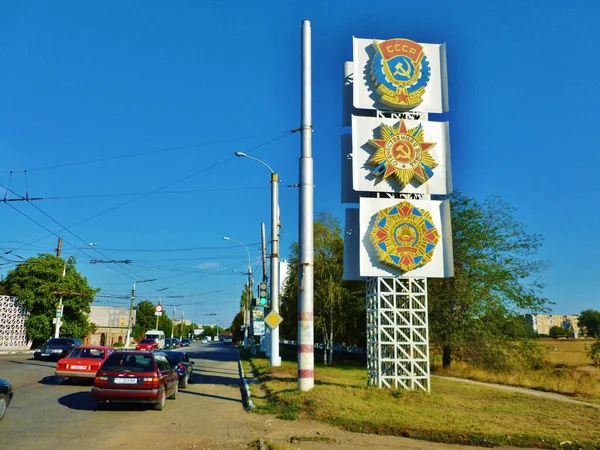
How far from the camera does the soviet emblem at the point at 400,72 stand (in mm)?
17734

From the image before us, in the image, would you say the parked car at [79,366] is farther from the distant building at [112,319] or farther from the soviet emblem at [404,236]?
the distant building at [112,319]

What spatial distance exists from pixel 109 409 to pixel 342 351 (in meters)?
32.5

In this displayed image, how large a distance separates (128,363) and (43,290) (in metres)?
39.7

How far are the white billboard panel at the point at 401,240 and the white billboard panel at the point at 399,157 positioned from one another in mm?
601

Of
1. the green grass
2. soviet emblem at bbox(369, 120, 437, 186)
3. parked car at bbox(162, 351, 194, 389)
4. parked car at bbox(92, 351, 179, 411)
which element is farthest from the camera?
parked car at bbox(162, 351, 194, 389)

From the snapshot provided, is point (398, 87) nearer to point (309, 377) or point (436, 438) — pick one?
point (309, 377)

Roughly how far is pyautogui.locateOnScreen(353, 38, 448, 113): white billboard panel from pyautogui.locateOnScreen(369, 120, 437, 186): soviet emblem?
0.98 m

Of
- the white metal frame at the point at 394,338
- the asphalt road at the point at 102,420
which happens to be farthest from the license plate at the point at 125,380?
the white metal frame at the point at 394,338

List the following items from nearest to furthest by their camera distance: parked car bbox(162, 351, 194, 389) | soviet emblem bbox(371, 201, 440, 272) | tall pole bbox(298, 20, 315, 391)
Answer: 1. tall pole bbox(298, 20, 315, 391)
2. soviet emblem bbox(371, 201, 440, 272)
3. parked car bbox(162, 351, 194, 389)

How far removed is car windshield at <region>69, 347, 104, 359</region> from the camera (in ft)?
57.8

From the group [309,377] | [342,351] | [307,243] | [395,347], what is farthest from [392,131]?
[342,351]

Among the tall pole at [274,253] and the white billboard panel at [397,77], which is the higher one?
the white billboard panel at [397,77]

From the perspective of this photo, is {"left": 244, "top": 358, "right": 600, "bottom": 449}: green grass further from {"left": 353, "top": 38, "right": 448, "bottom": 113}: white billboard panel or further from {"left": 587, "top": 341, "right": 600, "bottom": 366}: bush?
{"left": 353, "top": 38, "right": 448, "bottom": 113}: white billboard panel

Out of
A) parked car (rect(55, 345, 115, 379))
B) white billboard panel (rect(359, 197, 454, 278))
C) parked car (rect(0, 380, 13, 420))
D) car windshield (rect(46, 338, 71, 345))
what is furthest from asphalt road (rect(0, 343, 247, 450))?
car windshield (rect(46, 338, 71, 345))
